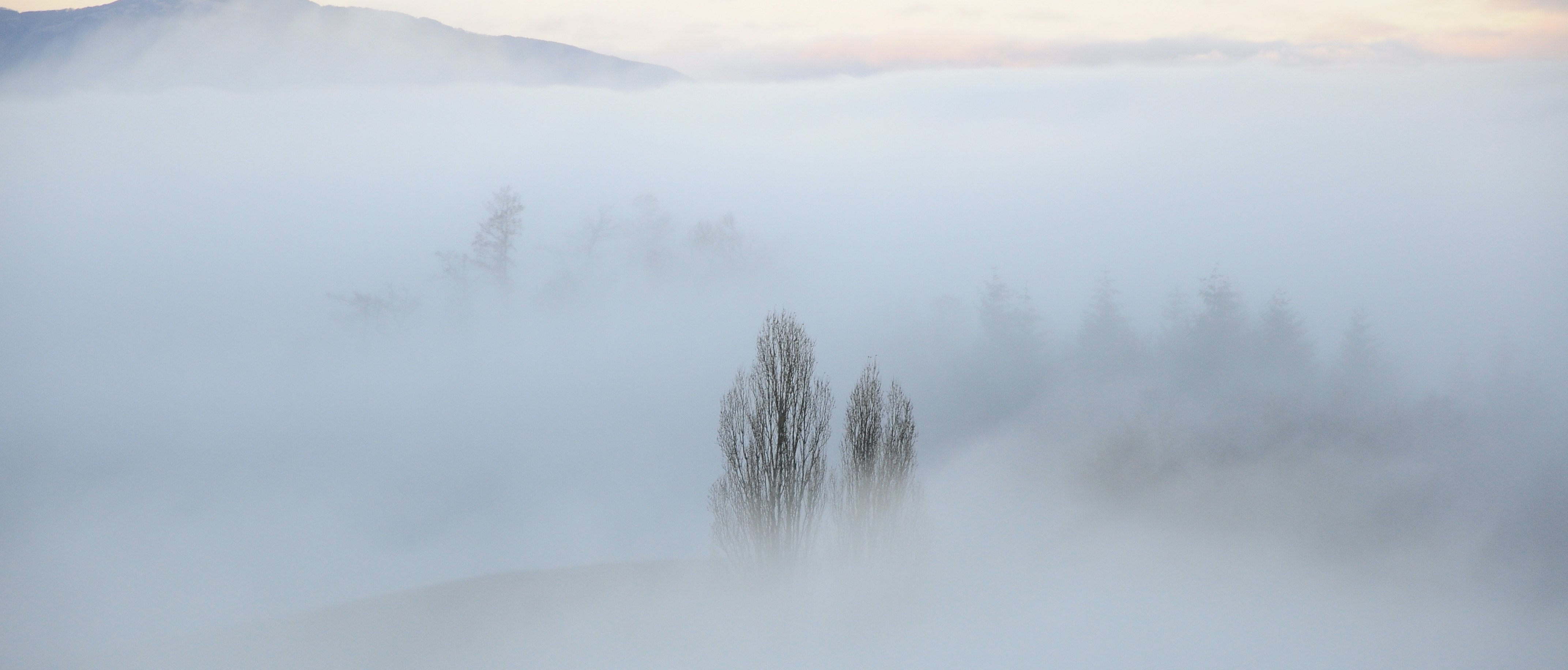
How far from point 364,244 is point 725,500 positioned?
4066 centimetres

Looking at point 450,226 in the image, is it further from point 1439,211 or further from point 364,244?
point 1439,211

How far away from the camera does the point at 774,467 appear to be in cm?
1449

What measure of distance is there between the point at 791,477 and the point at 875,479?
5.64ft

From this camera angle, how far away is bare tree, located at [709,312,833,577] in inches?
563

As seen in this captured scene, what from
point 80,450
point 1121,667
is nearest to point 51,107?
point 80,450

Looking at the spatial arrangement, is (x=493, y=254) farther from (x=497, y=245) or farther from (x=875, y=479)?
(x=875, y=479)

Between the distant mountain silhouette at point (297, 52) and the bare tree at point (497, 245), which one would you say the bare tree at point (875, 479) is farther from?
the distant mountain silhouette at point (297, 52)

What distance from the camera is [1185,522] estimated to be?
2734 cm

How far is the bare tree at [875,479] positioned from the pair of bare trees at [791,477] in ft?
0.06

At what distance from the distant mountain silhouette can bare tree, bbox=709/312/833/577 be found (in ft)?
231

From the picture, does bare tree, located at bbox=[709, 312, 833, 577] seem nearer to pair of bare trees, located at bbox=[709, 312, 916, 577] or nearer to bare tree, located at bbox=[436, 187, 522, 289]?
pair of bare trees, located at bbox=[709, 312, 916, 577]

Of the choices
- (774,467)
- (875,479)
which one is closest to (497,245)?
(774,467)

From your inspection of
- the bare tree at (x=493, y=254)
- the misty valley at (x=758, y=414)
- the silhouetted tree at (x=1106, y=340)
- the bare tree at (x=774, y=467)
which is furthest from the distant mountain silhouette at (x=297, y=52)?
the bare tree at (x=774, y=467)

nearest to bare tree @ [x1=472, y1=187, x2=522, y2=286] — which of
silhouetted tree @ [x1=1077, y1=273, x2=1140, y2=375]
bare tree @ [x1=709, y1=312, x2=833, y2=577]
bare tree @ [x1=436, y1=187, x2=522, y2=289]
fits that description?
bare tree @ [x1=436, y1=187, x2=522, y2=289]
